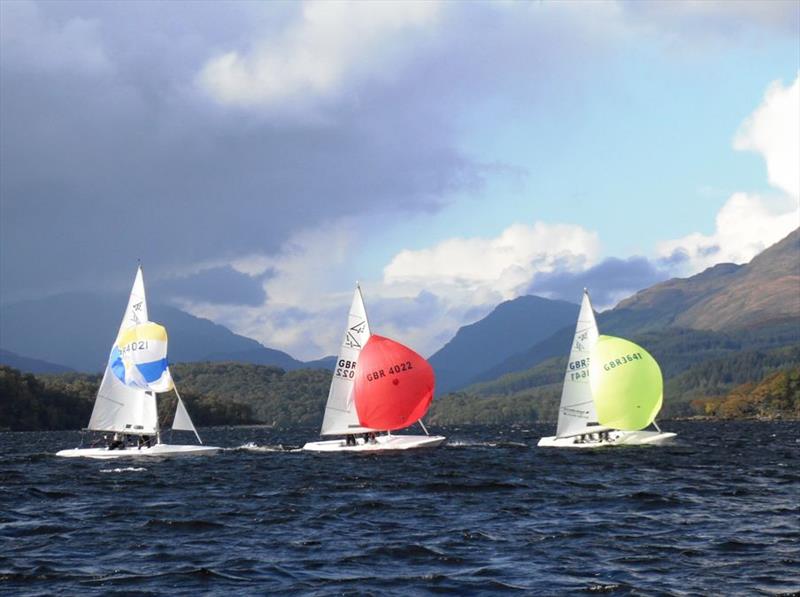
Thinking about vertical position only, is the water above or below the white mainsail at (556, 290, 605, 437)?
below

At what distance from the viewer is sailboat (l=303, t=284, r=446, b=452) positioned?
277 ft

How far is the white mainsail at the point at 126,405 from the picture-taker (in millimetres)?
83750

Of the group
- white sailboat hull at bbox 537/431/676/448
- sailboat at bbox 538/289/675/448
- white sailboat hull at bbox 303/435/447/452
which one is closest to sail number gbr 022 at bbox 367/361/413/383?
white sailboat hull at bbox 303/435/447/452

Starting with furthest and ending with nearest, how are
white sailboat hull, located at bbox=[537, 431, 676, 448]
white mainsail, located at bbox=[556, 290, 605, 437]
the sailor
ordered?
white sailboat hull, located at bbox=[537, 431, 676, 448], white mainsail, located at bbox=[556, 290, 605, 437], the sailor

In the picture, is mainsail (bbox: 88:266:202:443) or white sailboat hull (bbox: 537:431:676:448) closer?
mainsail (bbox: 88:266:202:443)

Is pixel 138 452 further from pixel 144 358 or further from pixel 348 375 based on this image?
pixel 348 375

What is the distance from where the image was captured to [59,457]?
294 feet

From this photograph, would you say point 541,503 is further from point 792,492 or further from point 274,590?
point 274,590

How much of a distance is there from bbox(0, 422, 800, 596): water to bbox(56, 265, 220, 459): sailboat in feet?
45.8

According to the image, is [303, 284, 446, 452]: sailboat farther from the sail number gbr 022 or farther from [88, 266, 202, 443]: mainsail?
[88, 266, 202, 443]: mainsail

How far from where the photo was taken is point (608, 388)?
8531 centimetres

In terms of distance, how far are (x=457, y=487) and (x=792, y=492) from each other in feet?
55.7

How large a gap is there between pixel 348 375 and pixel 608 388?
850 inches

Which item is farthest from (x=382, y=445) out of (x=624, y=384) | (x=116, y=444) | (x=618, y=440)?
(x=116, y=444)
